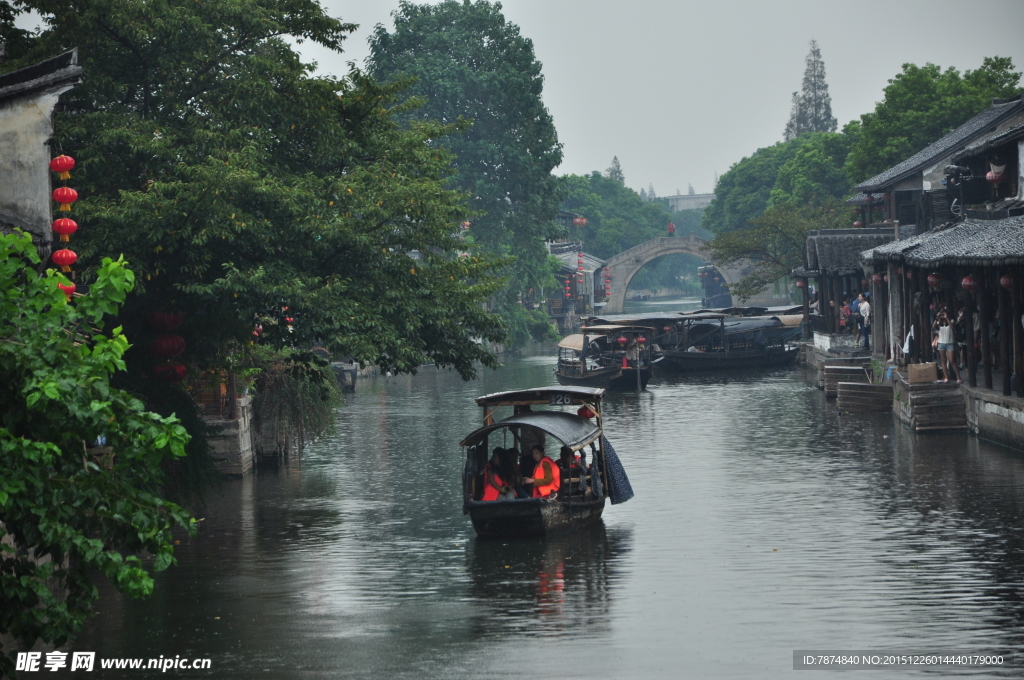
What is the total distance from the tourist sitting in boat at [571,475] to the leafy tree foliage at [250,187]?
8.27ft

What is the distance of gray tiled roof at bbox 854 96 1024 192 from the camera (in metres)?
37.6

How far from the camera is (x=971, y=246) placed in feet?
74.0

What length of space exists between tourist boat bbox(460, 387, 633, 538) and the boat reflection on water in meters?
0.30

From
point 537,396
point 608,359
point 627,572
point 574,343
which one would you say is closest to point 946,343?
point 537,396

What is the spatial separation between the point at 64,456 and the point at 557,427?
1027 cm

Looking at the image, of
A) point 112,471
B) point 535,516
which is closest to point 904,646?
point 535,516

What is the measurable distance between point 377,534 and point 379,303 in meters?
3.67

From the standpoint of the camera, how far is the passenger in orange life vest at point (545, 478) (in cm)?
1712

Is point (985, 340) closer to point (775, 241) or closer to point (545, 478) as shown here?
point (545, 478)

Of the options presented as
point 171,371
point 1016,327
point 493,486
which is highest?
point 1016,327

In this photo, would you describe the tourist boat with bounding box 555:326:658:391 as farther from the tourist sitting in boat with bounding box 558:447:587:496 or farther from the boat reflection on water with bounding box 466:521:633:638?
the tourist sitting in boat with bounding box 558:447:587:496

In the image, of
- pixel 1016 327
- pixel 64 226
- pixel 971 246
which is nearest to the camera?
pixel 64 226

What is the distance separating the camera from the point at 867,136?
51656 mm

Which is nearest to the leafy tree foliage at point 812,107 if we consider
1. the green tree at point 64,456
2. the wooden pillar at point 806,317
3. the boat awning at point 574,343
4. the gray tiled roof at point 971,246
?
the wooden pillar at point 806,317
